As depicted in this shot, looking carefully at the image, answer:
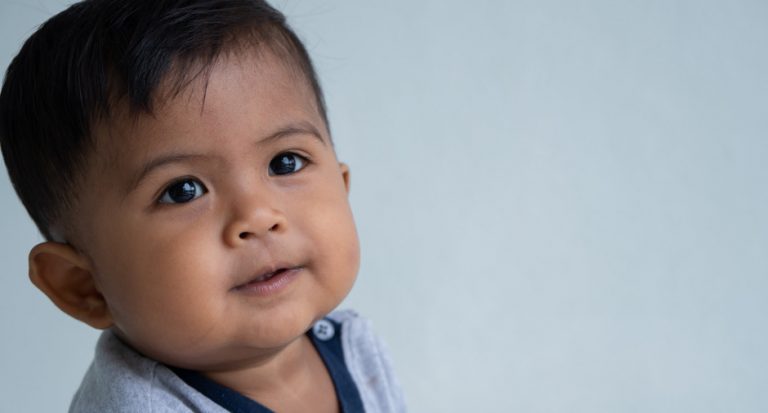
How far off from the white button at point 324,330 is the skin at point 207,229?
0.67ft

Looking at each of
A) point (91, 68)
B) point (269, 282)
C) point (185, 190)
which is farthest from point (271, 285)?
point (91, 68)

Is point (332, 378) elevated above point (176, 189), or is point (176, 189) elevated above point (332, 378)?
point (176, 189)

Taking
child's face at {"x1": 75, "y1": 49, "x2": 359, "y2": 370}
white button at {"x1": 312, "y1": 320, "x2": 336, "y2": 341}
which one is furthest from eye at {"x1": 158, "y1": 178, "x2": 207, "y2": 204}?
white button at {"x1": 312, "y1": 320, "x2": 336, "y2": 341}

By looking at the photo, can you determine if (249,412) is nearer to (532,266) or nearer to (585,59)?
(532,266)

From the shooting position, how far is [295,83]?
3.01 ft

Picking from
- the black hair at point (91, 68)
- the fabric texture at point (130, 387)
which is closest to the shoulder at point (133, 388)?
the fabric texture at point (130, 387)

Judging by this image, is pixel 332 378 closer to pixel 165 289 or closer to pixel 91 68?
pixel 165 289

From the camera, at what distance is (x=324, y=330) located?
1.14 metres

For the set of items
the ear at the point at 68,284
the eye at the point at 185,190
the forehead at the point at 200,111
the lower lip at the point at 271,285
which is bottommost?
the ear at the point at 68,284

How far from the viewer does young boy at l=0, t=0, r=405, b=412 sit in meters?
0.84

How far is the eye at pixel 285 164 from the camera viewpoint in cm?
90

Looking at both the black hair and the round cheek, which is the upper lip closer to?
the round cheek

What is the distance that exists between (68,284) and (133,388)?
112 millimetres

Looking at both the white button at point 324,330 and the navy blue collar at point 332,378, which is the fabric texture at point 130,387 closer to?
the navy blue collar at point 332,378
